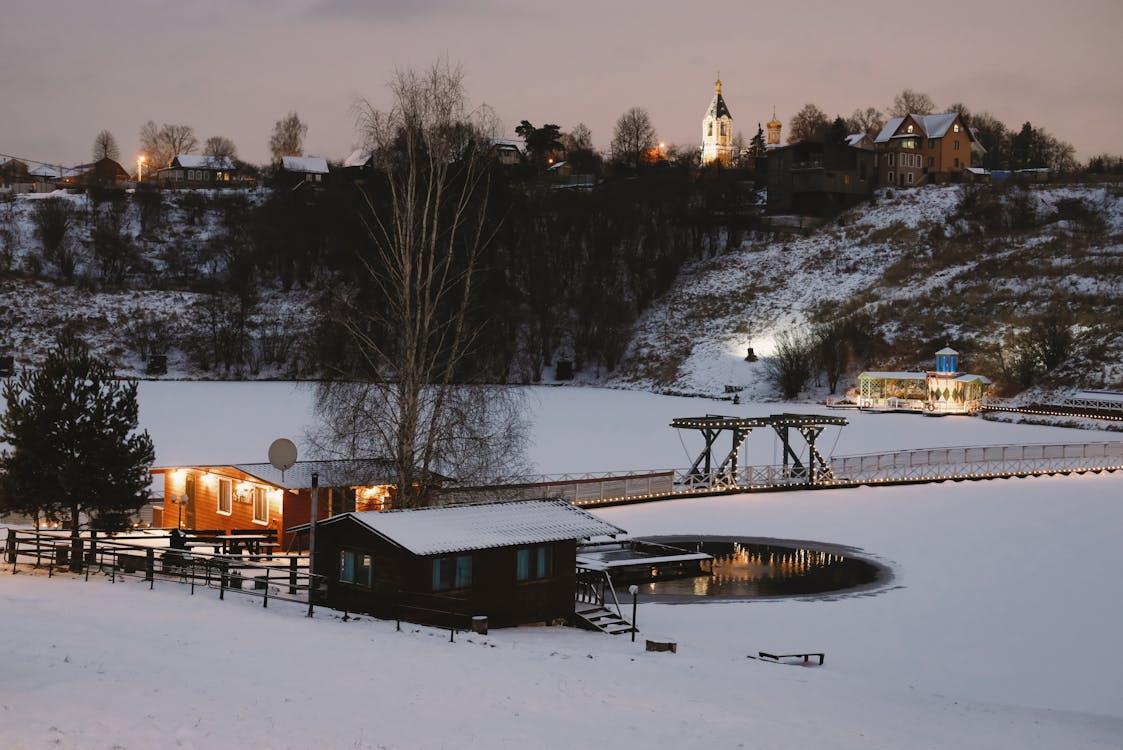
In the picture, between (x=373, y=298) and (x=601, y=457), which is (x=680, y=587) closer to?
(x=373, y=298)

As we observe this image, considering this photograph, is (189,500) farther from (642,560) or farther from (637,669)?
(637,669)

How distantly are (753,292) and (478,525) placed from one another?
9135 cm

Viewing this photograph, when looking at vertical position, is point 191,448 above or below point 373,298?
below

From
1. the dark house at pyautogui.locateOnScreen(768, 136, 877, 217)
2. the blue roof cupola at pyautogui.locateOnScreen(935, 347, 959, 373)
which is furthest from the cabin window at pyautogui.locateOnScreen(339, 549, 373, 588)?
the dark house at pyautogui.locateOnScreen(768, 136, 877, 217)

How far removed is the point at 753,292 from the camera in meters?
110

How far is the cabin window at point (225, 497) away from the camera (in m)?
31.2

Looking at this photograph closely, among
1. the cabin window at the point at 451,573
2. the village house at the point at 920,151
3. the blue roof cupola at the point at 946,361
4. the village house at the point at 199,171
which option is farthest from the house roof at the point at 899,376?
the village house at the point at 199,171

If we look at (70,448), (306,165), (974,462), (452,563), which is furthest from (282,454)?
(306,165)

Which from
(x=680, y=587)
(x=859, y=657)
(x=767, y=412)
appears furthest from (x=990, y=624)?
(x=767, y=412)

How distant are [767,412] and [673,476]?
32733 mm

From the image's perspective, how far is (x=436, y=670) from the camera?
1611 centimetres

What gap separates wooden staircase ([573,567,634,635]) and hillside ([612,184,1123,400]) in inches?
2500

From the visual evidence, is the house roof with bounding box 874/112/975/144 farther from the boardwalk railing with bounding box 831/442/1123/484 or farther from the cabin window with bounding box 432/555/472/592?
the cabin window with bounding box 432/555/472/592

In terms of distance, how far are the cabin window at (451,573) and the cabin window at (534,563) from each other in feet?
3.74
